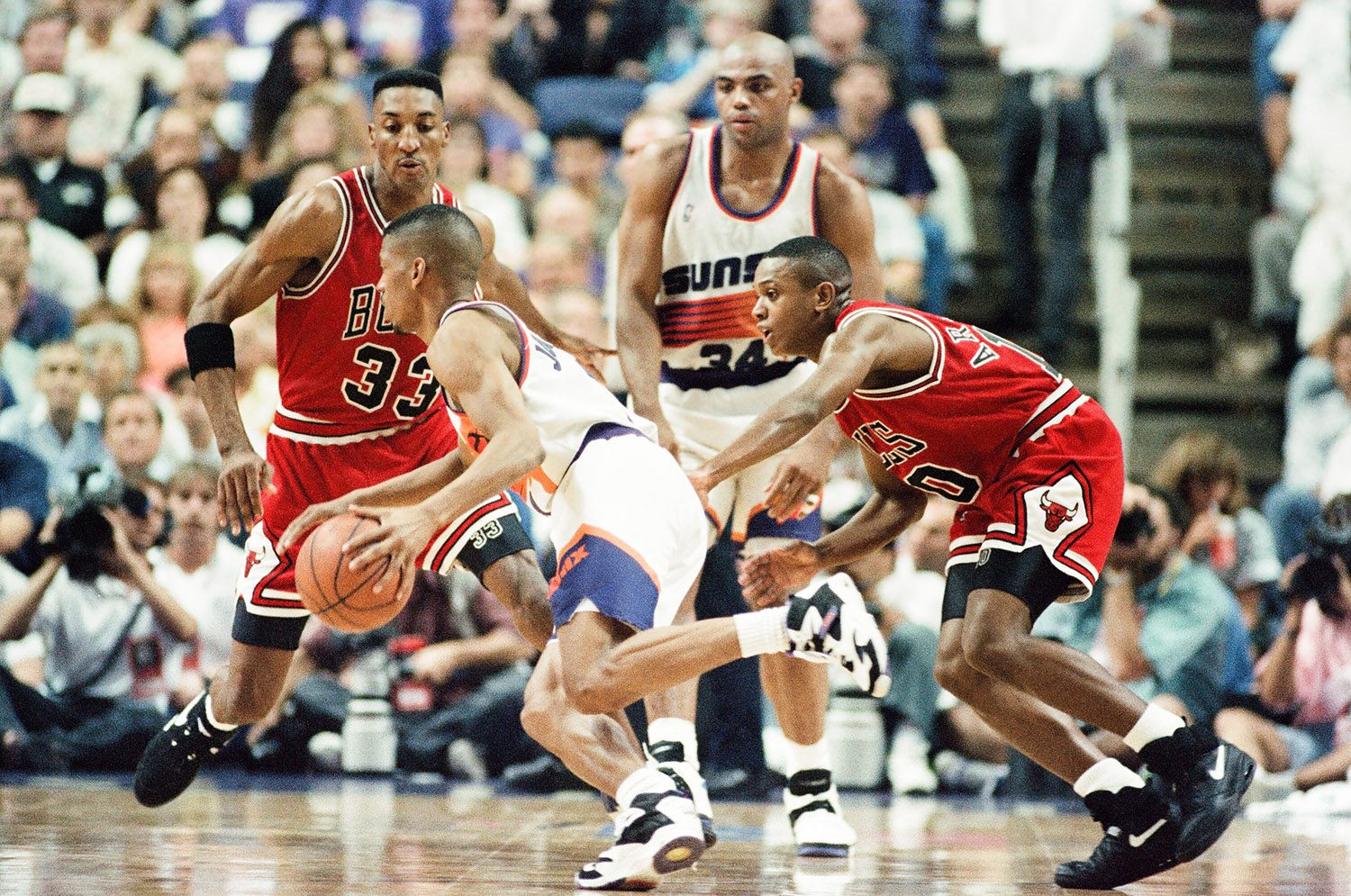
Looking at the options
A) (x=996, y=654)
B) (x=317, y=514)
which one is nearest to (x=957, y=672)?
(x=996, y=654)

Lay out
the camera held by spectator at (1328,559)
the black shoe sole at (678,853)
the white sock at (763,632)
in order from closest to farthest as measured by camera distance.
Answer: the black shoe sole at (678,853), the white sock at (763,632), the camera held by spectator at (1328,559)

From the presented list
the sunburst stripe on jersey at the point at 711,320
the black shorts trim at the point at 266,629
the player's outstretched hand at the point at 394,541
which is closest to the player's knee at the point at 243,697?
the black shorts trim at the point at 266,629

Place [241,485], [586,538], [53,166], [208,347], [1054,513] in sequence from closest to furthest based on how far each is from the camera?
[586,538] → [1054,513] → [241,485] → [208,347] → [53,166]

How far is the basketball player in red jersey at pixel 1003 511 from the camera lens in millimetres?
5105

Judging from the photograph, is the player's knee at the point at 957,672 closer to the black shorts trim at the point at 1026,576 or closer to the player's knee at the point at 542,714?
the black shorts trim at the point at 1026,576

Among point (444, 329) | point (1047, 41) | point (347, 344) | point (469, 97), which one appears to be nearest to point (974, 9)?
point (1047, 41)

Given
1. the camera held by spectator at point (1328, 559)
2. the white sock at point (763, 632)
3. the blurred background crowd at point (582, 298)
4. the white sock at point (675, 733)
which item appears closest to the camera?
the white sock at point (763, 632)

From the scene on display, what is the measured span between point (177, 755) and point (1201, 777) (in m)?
3.31

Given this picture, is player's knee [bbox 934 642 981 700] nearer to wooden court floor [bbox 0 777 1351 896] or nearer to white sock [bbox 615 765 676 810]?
wooden court floor [bbox 0 777 1351 896]

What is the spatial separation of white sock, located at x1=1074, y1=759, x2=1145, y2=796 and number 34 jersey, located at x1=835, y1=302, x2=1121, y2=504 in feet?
2.87

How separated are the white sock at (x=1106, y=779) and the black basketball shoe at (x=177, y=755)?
2832 mm

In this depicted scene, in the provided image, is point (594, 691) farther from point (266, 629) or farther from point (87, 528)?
point (87, 528)

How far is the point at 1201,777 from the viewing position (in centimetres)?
516

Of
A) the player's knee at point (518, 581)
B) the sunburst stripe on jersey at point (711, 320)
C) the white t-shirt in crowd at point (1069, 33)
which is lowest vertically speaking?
the player's knee at point (518, 581)
